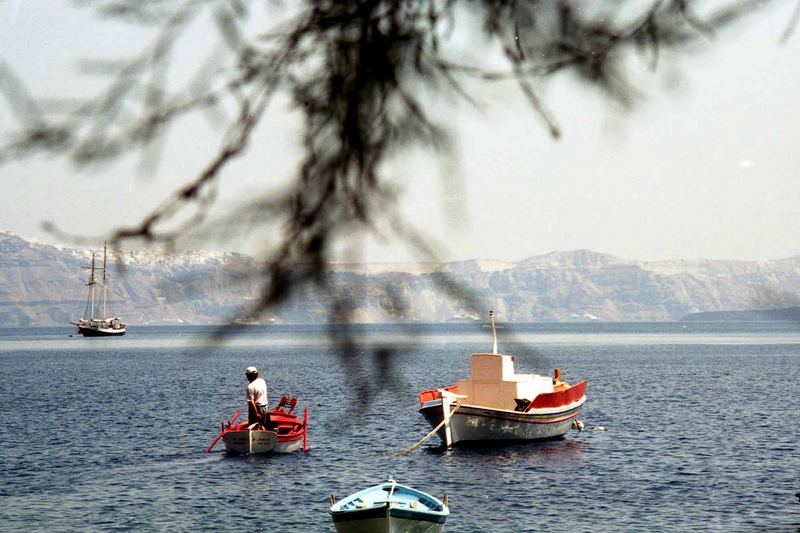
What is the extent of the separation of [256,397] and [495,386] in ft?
41.4

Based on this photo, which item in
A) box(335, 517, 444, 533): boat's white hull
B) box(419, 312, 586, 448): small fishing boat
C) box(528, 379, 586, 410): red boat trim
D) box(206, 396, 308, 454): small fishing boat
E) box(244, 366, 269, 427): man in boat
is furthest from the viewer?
box(528, 379, 586, 410): red boat trim

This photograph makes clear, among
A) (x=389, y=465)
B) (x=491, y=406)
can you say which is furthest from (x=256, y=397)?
(x=491, y=406)

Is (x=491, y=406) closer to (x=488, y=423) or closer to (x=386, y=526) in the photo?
(x=488, y=423)

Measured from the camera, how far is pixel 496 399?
4684 centimetres

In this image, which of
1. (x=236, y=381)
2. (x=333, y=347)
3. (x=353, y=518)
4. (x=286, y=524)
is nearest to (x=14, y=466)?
(x=286, y=524)

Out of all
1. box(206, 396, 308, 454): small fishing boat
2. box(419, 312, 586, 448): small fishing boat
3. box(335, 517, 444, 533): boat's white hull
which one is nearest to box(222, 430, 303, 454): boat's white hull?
box(206, 396, 308, 454): small fishing boat

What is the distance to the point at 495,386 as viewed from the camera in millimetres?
46406

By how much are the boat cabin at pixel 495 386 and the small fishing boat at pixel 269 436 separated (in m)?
7.80

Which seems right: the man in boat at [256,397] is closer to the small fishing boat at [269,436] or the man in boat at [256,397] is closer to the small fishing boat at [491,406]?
the small fishing boat at [269,436]

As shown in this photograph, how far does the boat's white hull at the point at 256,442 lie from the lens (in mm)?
43875

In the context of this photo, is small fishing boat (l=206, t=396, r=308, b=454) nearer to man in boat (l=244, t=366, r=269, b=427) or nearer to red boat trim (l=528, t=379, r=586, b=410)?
man in boat (l=244, t=366, r=269, b=427)

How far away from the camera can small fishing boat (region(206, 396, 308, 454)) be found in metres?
43.9

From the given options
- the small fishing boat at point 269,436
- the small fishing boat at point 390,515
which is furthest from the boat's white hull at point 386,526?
the small fishing boat at point 269,436

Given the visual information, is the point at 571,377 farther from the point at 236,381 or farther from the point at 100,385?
the point at 100,385
